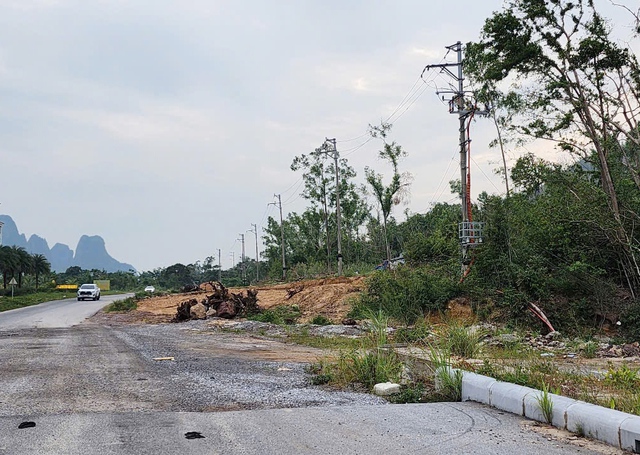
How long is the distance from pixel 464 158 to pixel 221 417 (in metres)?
20.3

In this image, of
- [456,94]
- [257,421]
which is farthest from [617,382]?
[456,94]

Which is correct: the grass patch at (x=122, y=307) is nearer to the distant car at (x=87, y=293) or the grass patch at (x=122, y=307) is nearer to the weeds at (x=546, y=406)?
the distant car at (x=87, y=293)

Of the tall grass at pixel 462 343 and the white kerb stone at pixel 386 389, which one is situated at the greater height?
the tall grass at pixel 462 343

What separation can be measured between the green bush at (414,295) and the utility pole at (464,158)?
1149mm

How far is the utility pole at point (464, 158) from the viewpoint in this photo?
23203mm

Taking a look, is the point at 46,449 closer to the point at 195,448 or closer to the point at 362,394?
the point at 195,448

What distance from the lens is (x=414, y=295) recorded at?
22500 millimetres

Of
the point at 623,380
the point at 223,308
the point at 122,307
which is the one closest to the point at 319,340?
the point at 623,380

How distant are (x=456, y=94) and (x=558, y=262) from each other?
9.28 m

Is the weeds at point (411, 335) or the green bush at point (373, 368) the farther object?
the weeds at point (411, 335)

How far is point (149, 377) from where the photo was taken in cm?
1029

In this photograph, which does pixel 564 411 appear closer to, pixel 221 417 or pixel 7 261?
pixel 221 417

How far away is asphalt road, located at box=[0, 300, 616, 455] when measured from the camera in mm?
5625

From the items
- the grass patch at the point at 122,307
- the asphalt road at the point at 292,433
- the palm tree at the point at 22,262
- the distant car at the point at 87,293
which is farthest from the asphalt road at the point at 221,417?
the palm tree at the point at 22,262
